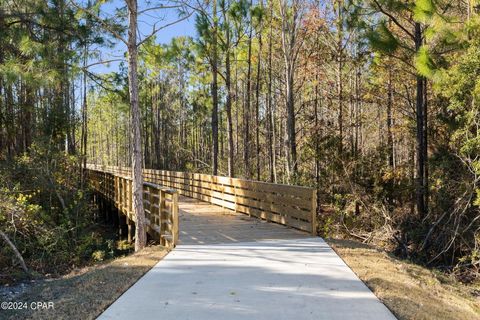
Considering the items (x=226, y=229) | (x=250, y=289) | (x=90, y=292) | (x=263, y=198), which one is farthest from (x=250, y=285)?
(x=263, y=198)

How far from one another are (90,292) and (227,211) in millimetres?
7037

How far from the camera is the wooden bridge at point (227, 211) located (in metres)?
7.90

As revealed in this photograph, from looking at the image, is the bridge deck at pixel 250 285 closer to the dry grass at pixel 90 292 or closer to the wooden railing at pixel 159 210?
the dry grass at pixel 90 292

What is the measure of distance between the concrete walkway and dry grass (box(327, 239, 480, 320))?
0.58 feet

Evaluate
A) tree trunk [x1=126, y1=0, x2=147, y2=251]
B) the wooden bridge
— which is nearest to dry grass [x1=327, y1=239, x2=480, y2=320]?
the wooden bridge

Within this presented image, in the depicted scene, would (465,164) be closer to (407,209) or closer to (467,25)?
(467,25)

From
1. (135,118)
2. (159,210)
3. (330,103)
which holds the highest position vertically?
(330,103)

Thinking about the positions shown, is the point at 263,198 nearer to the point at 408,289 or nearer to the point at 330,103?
the point at 408,289

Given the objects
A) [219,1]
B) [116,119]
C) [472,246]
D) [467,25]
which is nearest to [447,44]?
[467,25]

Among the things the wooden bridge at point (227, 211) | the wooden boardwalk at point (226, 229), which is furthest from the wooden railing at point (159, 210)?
the wooden boardwalk at point (226, 229)

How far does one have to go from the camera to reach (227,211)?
11.7 m

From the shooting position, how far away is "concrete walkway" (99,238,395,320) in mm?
4031

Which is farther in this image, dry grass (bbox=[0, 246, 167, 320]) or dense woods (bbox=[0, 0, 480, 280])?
dense woods (bbox=[0, 0, 480, 280])

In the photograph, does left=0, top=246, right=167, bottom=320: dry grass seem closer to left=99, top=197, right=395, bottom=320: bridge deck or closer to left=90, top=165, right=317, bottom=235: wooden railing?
left=99, top=197, right=395, bottom=320: bridge deck
